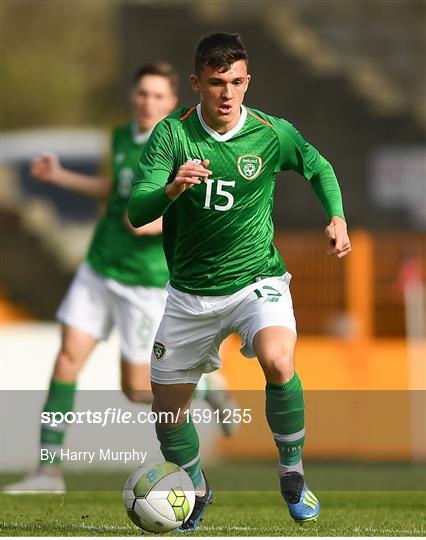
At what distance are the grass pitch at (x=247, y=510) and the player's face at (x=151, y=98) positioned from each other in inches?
91.6

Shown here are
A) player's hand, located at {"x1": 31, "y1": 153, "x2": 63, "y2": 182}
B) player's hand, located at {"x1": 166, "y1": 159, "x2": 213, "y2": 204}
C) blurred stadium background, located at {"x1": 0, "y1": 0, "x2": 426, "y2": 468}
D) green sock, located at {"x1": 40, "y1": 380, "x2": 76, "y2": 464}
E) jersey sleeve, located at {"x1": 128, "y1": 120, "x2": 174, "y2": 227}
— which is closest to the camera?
player's hand, located at {"x1": 166, "y1": 159, "x2": 213, "y2": 204}

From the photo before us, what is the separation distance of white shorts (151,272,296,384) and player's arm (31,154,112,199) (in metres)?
2.21

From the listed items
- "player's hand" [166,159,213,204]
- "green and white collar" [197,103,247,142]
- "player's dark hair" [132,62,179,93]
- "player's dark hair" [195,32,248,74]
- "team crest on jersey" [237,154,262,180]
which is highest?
"player's dark hair" [195,32,248,74]

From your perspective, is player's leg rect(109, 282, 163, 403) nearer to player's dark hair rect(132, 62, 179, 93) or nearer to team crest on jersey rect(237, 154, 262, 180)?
player's dark hair rect(132, 62, 179, 93)

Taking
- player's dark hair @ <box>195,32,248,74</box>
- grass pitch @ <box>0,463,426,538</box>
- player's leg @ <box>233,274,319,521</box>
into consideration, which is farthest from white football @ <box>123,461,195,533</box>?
player's dark hair @ <box>195,32,248,74</box>

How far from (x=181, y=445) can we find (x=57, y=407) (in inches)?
76.4

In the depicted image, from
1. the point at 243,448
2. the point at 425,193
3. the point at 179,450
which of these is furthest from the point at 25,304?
the point at 179,450

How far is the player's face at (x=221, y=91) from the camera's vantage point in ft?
24.4

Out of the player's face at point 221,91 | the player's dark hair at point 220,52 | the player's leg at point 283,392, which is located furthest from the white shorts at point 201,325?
the player's dark hair at point 220,52

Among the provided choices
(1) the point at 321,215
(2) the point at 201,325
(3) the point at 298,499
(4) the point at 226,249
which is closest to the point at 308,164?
(4) the point at 226,249

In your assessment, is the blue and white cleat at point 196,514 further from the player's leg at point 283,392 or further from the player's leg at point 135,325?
the player's leg at point 135,325

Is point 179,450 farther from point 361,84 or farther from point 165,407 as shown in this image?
point 361,84

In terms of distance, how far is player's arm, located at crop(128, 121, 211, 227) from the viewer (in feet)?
22.9

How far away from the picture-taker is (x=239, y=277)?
7742 mm
